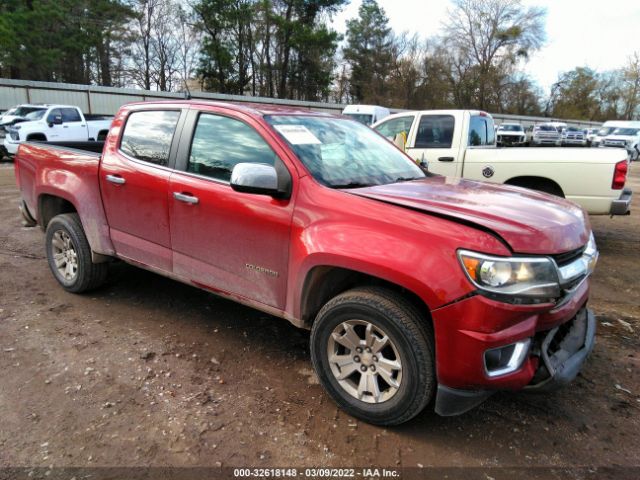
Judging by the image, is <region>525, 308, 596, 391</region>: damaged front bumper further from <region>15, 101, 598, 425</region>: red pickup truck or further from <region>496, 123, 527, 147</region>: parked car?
<region>496, 123, 527, 147</region>: parked car

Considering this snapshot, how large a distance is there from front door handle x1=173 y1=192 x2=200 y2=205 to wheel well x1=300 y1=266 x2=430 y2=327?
1.06 meters

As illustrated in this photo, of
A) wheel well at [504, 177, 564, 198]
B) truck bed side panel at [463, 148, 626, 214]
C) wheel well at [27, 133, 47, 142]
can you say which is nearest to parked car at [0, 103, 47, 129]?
wheel well at [27, 133, 47, 142]

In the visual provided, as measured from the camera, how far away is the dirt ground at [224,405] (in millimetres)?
2477

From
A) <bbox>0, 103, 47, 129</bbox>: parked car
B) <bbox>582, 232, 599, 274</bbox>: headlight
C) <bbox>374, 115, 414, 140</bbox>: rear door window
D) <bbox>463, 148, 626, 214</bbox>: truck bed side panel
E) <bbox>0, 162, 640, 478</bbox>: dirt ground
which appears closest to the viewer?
<bbox>0, 162, 640, 478</bbox>: dirt ground

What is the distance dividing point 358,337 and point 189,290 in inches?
99.1

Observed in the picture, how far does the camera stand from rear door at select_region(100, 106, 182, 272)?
3574mm

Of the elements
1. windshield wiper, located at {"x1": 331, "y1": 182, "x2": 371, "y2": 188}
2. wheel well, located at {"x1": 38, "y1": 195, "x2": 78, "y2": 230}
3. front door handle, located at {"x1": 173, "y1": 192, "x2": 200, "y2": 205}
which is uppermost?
windshield wiper, located at {"x1": 331, "y1": 182, "x2": 371, "y2": 188}

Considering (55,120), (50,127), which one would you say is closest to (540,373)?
(50,127)

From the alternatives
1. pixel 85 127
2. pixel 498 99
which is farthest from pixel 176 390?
pixel 498 99

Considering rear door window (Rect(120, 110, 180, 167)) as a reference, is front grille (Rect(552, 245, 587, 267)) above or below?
below

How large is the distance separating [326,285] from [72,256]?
9.22 feet

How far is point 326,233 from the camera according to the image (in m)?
2.68

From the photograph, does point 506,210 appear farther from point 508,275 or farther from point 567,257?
point 508,275

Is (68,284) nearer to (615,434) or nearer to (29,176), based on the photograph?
(29,176)
